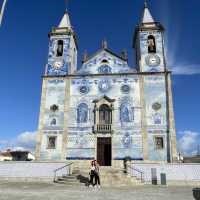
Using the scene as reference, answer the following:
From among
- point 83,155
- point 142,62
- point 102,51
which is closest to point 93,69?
point 102,51

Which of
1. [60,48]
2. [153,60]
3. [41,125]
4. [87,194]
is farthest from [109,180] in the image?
[60,48]

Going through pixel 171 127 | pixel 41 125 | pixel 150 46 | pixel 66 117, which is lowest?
pixel 171 127

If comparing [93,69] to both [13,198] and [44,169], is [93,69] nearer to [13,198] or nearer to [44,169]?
[44,169]

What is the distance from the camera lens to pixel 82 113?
922 inches

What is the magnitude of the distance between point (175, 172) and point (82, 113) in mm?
9900

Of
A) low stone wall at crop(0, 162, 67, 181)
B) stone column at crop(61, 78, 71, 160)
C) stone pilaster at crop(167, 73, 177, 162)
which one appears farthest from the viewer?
stone column at crop(61, 78, 71, 160)

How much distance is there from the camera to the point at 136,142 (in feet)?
71.8

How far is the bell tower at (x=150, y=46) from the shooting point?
24.8m

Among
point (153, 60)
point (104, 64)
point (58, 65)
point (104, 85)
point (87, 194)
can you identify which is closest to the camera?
point (87, 194)

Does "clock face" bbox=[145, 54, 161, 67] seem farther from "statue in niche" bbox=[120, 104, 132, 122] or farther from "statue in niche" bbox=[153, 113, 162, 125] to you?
"statue in niche" bbox=[153, 113, 162, 125]

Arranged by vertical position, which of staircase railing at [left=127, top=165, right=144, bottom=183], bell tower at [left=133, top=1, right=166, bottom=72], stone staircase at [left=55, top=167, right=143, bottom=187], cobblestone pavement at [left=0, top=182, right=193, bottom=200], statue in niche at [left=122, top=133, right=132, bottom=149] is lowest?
cobblestone pavement at [left=0, top=182, right=193, bottom=200]

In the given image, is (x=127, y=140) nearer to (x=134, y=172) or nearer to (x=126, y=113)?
(x=126, y=113)

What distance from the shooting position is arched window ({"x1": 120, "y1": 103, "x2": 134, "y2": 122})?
22.8 meters

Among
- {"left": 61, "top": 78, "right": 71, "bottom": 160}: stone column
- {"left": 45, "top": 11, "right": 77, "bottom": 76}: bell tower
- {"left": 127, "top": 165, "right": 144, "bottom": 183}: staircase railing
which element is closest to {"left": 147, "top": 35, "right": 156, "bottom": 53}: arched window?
{"left": 45, "top": 11, "right": 77, "bottom": 76}: bell tower
